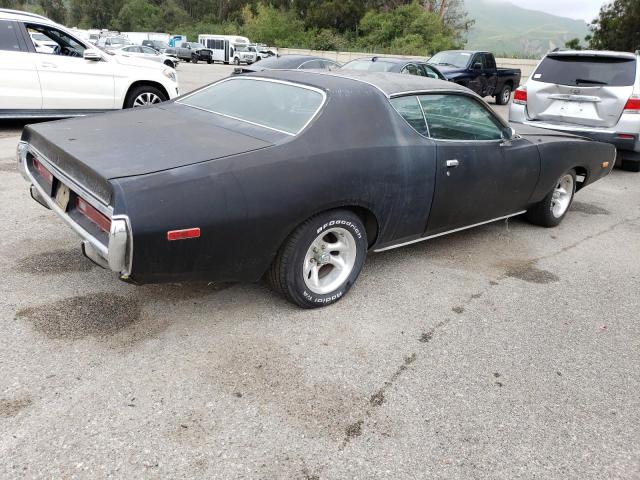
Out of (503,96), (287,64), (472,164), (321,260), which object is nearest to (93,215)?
(321,260)

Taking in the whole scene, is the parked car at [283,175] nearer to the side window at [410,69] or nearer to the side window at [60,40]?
the side window at [60,40]

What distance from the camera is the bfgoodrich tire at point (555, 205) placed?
5.30m

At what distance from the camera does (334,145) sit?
3.28 m

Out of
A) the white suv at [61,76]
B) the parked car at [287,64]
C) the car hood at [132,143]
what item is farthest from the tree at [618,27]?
the car hood at [132,143]

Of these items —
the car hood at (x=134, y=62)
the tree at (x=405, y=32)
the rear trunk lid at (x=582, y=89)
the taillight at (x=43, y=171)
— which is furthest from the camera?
the tree at (x=405, y=32)

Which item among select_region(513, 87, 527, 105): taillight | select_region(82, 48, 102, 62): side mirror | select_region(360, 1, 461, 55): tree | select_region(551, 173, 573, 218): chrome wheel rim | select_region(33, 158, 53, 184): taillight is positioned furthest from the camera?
select_region(360, 1, 461, 55): tree

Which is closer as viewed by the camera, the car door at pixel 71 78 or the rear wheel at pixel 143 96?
the car door at pixel 71 78

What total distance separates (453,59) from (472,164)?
Answer: 523 inches

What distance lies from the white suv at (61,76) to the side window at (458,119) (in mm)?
5986

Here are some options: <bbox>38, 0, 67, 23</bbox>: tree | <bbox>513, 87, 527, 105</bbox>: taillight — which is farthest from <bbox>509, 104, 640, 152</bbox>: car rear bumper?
Result: <bbox>38, 0, 67, 23</bbox>: tree

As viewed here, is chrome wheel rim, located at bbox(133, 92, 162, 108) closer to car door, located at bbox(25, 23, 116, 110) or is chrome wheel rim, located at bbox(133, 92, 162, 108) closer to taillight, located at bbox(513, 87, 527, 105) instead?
car door, located at bbox(25, 23, 116, 110)

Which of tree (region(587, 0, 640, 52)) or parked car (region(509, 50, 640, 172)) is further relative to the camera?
tree (region(587, 0, 640, 52))

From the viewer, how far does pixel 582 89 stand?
7.66 meters

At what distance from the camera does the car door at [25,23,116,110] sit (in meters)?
7.90
